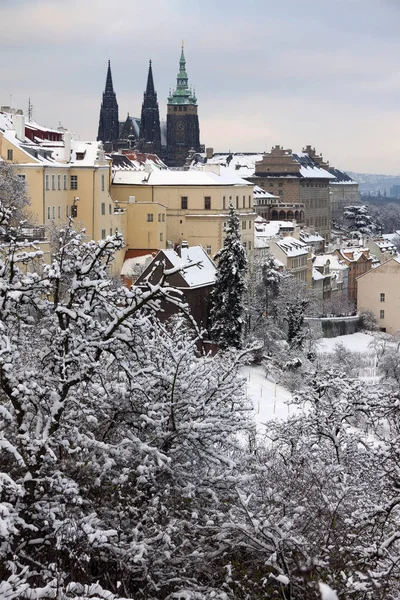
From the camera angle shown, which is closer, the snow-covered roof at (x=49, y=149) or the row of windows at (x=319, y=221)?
the snow-covered roof at (x=49, y=149)

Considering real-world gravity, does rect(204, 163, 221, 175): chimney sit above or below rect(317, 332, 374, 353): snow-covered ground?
above

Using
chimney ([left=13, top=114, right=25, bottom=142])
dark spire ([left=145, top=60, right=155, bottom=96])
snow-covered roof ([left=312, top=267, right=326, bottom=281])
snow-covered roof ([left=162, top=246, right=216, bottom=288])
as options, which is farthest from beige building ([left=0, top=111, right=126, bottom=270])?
dark spire ([left=145, top=60, right=155, bottom=96])

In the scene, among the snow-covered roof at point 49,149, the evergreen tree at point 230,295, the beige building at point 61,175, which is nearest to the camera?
the evergreen tree at point 230,295

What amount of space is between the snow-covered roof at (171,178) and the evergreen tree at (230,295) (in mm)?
15340

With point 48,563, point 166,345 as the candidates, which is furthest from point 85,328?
point 48,563

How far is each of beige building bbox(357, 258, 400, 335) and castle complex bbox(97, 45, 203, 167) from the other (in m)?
74.1

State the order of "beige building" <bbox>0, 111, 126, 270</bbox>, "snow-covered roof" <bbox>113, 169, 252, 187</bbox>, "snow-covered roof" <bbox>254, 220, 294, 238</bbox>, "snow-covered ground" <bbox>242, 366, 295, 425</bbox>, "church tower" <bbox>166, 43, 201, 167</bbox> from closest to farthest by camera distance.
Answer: "snow-covered ground" <bbox>242, 366, 295, 425</bbox>
"beige building" <bbox>0, 111, 126, 270</bbox>
"snow-covered roof" <bbox>113, 169, 252, 187</bbox>
"snow-covered roof" <bbox>254, 220, 294, 238</bbox>
"church tower" <bbox>166, 43, 201, 167</bbox>

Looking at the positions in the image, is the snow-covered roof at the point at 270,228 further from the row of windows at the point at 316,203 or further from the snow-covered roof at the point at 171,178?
the row of windows at the point at 316,203

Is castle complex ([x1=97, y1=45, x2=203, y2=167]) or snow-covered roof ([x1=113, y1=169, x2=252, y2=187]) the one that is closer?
snow-covered roof ([x1=113, y1=169, x2=252, y2=187])

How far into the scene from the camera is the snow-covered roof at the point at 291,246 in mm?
74562

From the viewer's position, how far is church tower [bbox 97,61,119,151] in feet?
486

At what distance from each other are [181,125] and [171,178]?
294 feet

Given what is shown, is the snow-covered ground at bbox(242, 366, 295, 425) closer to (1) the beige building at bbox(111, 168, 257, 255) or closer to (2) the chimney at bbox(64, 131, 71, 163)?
(2) the chimney at bbox(64, 131, 71, 163)

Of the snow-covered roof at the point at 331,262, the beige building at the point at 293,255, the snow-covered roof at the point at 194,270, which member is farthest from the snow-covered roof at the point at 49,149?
the snow-covered roof at the point at 331,262
